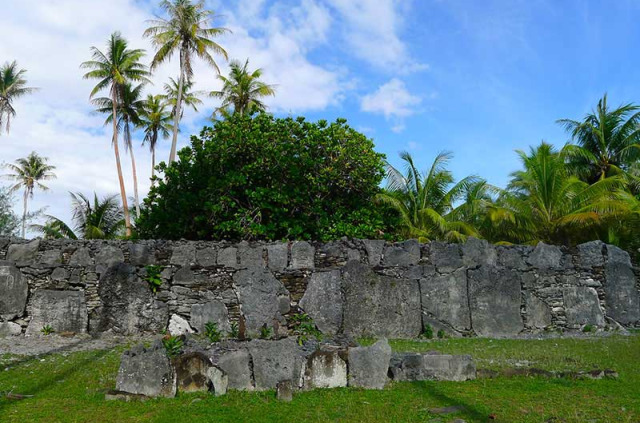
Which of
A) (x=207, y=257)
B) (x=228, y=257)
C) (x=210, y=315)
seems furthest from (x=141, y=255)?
(x=210, y=315)

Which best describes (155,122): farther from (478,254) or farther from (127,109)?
(478,254)

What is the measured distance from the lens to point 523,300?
518 inches

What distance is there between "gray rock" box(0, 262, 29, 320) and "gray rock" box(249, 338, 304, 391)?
7.52 m

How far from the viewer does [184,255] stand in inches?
488

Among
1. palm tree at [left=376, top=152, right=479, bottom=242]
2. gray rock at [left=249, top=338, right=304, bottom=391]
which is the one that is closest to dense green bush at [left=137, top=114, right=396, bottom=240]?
palm tree at [left=376, top=152, right=479, bottom=242]

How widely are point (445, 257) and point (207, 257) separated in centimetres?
572

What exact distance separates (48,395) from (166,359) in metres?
1.58

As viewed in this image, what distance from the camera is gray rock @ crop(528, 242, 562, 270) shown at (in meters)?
13.5

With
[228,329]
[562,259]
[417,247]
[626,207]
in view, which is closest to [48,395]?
[228,329]

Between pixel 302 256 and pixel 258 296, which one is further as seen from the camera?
pixel 302 256

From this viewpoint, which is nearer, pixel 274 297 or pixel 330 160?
pixel 274 297

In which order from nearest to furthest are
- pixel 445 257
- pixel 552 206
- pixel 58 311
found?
pixel 58 311 → pixel 445 257 → pixel 552 206

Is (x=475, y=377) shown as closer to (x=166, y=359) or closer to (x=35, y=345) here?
(x=166, y=359)

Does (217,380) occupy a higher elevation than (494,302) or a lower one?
lower
